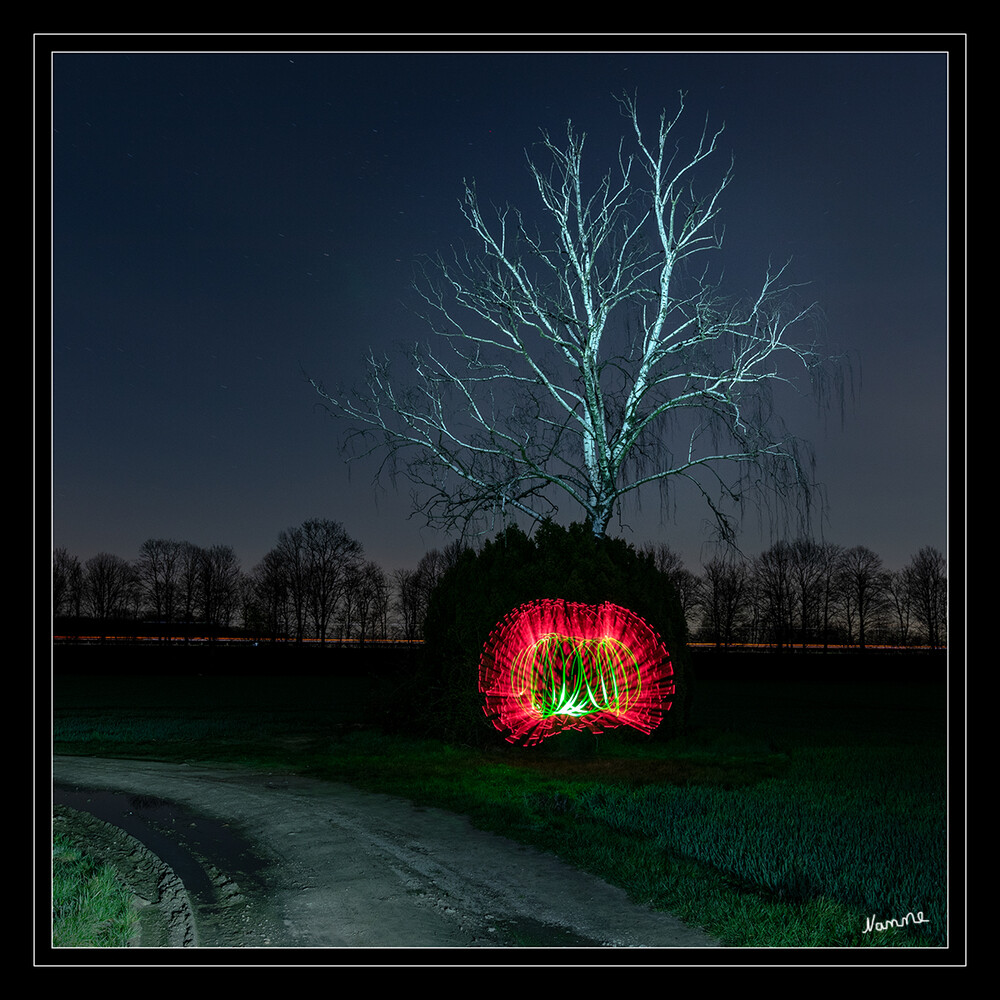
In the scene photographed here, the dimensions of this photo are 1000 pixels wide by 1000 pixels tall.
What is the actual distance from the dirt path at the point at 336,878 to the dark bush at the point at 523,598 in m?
3.64

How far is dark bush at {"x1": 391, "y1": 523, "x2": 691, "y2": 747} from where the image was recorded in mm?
13062

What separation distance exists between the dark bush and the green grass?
706cm

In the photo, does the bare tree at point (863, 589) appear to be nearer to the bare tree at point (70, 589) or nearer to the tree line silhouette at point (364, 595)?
the tree line silhouette at point (364, 595)

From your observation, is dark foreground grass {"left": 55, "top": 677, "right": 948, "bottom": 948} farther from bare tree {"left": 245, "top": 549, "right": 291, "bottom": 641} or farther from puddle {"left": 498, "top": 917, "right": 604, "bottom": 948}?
bare tree {"left": 245, "top": 549, "right": 291, "bottom": 641}

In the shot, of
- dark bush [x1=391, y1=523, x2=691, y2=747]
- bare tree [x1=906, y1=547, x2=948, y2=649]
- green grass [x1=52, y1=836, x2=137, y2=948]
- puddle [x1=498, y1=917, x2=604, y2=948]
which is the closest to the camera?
puddle [x1=498, y1=917, x2=604, y2=948]

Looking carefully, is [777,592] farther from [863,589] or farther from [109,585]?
[109,585]

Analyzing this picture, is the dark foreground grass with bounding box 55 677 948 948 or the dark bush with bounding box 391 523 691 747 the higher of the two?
the dark bush with bounding box 391 523 691 747

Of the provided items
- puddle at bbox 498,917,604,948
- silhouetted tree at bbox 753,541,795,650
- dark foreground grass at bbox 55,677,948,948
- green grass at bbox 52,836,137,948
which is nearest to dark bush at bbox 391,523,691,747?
dark foreground grass at bbox 55,677,948,948

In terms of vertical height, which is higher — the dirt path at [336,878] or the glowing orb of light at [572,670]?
the glowing orb of light at [572,670]

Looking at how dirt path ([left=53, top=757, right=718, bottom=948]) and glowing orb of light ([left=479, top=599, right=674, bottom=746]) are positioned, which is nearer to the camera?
dirt path ([left=53, top=757, right=718, bottom=948])

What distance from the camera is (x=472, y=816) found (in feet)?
28.5

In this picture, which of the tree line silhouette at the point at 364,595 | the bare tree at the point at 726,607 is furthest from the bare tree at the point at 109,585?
the bare tree at the point at 726,607

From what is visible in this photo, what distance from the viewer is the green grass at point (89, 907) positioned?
513cm
